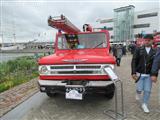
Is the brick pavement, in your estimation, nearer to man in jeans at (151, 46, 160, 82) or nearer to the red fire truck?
the red fire truck

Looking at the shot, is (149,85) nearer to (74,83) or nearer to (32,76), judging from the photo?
(74,83)

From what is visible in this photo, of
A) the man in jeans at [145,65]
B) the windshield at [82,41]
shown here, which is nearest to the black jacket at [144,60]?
the man in jeans at [145,65]

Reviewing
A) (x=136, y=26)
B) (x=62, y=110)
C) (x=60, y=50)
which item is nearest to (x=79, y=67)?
(x=62, y=110)

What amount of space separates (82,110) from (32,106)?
1.52 m

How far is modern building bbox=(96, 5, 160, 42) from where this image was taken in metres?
54.9

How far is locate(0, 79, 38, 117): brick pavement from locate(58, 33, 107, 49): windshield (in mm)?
2088

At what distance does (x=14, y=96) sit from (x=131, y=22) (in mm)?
55515

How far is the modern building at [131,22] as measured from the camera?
54.9 meters

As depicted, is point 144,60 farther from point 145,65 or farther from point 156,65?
point 156,65

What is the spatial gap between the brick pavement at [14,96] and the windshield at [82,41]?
2.09 meters

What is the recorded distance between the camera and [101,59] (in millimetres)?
4520

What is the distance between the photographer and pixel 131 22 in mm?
57000

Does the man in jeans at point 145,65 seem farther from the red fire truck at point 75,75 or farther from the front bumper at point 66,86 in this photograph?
the front bumper at point 66,86

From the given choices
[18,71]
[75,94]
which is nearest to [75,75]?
[75,94]
